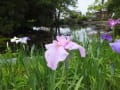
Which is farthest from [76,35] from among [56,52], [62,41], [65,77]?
[56,52]

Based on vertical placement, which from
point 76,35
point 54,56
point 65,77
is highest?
point 54,56

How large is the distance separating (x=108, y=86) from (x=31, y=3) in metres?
29.1

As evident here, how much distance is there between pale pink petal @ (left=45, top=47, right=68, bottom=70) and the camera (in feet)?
5.81

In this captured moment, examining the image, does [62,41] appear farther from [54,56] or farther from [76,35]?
[76,35]

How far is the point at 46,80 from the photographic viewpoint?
2.73 meters

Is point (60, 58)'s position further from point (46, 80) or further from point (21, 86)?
point (21, 86)

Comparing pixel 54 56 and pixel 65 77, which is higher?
pixel 54 56

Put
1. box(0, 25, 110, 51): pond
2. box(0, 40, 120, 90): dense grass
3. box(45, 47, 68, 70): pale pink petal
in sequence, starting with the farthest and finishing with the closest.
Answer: box(0, 25, 110, 51): pond, box(0, 40, 120, 90): dense grass, box(45, 47, 68, 70): pale pink petal

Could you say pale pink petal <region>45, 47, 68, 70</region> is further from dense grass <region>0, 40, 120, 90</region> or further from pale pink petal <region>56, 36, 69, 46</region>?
dense grass <region>0, 40, 120, 90</region>

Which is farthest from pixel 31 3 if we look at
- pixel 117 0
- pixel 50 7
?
pixel 117 0

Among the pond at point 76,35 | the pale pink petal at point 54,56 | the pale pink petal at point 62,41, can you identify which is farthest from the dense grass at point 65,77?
the pond at point 76,35

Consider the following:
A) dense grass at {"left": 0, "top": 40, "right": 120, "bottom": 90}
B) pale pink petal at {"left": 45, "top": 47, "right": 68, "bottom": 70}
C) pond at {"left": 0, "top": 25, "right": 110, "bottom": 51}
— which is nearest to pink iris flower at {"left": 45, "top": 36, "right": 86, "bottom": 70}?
pale pink petal at {"left": 45, "top": 47, "right": 68, "bottom": 70}

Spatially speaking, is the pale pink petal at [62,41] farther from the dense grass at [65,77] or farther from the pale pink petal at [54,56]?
the dense grass at [65,77]

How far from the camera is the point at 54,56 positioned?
1.78m
